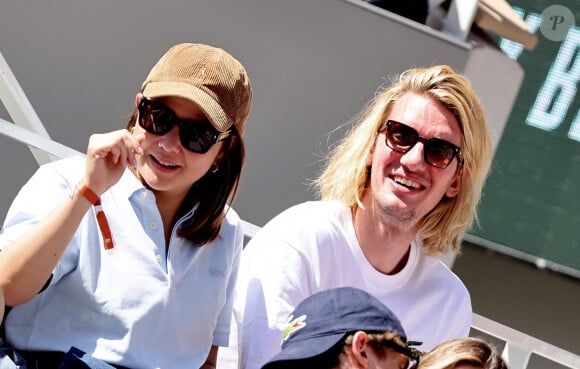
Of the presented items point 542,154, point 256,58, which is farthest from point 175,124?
point 542,154

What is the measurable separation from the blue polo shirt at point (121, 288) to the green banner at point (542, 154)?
2.82 meters

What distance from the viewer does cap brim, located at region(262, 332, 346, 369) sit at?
1764 millimetres

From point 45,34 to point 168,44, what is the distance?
47cm

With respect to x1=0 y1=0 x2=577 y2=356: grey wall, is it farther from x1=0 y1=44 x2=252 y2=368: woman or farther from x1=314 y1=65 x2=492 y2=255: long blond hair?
x1=0 y1=44 x2=252 y2=368: woman

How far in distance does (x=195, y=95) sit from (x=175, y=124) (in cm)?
7

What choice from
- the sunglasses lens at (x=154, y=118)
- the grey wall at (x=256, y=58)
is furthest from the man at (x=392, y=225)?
the grey wall at (x=256, y=58)

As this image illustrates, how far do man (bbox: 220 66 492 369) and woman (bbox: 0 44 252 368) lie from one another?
12 cm

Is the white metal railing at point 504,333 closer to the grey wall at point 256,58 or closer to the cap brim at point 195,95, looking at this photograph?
the cap brim at point 195,95

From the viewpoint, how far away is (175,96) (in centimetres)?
214

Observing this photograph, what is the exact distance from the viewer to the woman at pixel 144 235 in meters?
1.95

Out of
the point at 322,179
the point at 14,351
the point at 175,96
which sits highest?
the point at 175,96

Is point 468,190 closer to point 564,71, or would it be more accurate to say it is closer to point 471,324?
point 471,324

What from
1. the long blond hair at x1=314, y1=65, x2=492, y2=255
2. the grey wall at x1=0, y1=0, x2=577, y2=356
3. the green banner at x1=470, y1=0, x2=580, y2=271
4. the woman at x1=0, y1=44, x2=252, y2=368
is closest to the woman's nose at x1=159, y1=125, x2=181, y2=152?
the woman at x1=0, y1=44, x2=252, y2=368

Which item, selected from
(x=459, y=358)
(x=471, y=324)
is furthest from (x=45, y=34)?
(x=459, y=358)
